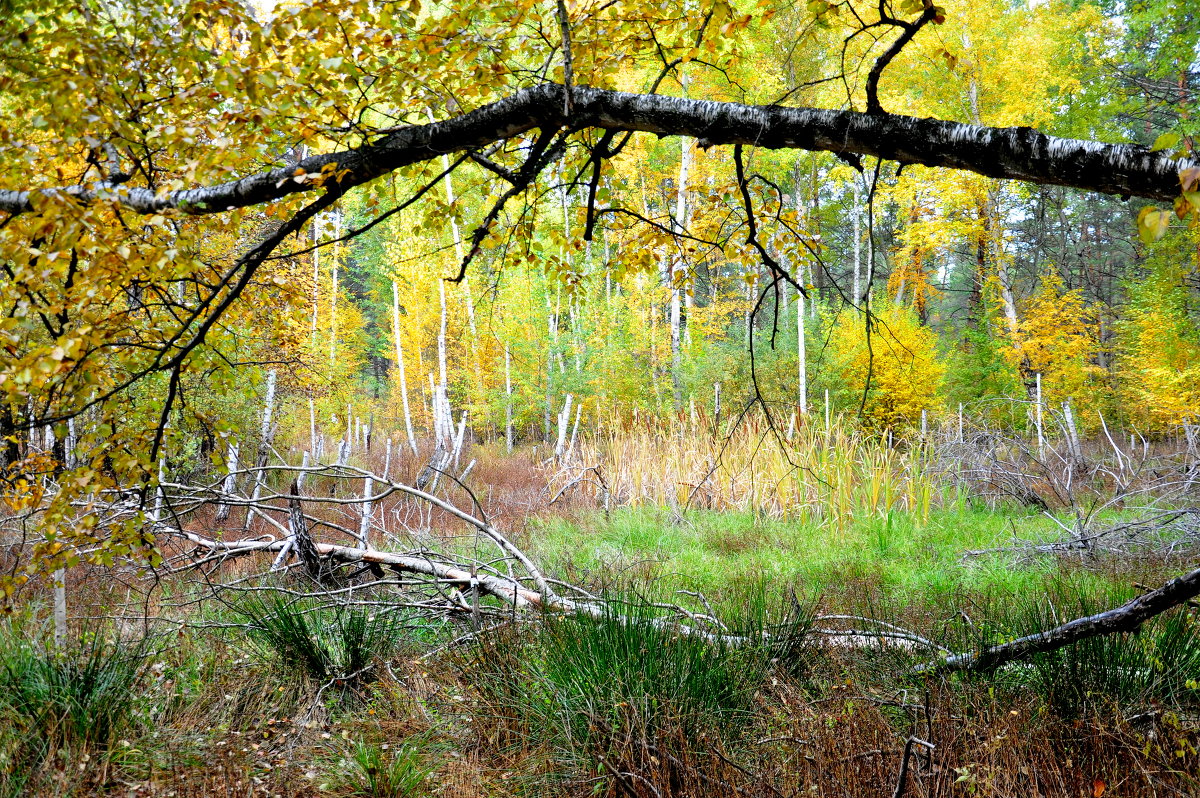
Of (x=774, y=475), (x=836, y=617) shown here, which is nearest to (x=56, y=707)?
(x=836, y=617)

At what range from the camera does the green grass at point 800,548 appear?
5.22 metres

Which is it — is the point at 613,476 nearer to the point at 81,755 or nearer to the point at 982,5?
the point at 81,755

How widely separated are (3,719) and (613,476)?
298 inches

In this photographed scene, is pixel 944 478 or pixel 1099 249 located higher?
pixel 1099 249

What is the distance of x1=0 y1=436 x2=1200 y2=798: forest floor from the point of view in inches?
83.7

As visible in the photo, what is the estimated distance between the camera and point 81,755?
7.97ft

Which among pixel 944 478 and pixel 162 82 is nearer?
pixel 162 82

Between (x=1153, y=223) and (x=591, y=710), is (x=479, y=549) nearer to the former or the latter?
(x=591, y=710)

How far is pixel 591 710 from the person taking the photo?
92.6 inches

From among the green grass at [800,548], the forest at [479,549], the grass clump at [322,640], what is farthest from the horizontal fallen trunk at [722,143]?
the green grass at [800,548]

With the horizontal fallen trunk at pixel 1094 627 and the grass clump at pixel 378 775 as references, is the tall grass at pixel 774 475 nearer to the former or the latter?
the horizontal fallen trunk at pixel 1094 627

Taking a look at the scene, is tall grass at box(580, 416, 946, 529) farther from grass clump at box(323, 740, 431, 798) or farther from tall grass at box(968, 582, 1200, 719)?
grass clump at box(323, 740, 431, 798)

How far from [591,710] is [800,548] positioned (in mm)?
4545

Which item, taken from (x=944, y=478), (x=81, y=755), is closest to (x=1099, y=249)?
(x=944, y=478)
